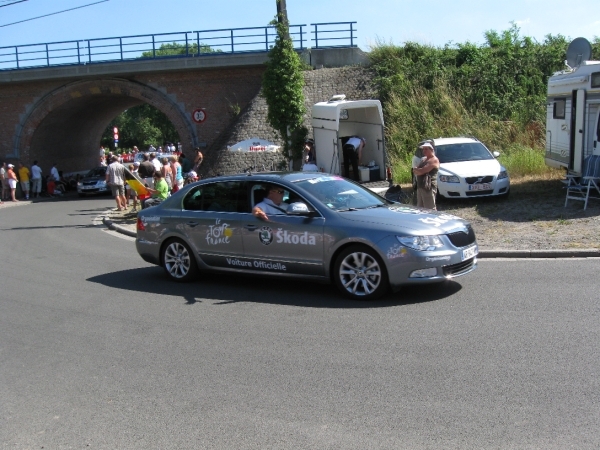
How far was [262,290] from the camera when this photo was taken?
30.7 feet

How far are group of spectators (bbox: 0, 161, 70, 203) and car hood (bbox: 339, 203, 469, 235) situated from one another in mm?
27177

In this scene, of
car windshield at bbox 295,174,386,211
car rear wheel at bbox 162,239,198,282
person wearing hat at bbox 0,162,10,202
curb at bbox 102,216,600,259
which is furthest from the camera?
person wearing hat at bbox 0,162,10,202

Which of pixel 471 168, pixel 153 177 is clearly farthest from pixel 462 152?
pixel 153 177

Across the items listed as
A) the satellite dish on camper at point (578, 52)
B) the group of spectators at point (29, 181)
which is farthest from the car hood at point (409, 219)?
the group of spectators at point (29, 181)

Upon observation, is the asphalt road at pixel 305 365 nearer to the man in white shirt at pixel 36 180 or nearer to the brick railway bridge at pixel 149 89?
the brick railway bridge at pixel 149 89

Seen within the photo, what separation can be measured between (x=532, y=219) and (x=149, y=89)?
24139mm

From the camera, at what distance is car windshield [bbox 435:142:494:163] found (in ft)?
55.4

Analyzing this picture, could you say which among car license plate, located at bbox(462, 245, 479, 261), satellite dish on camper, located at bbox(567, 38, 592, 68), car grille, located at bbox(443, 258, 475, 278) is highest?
satellite dish on camper, located at bbox(567, 38, 592, 68)

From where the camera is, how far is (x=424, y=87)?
96.0 ft

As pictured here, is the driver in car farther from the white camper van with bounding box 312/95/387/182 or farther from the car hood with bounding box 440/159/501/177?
the white camper van with bounding box 312/95/387/182

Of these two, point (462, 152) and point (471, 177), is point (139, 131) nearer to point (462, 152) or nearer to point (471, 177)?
point (462, 152)

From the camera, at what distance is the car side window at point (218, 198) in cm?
952

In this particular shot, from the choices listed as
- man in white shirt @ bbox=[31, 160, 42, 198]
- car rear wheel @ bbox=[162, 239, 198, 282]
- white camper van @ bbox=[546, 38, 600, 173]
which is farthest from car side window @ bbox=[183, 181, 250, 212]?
man in white shirt @ bbox=[31, 160, 42, 198]

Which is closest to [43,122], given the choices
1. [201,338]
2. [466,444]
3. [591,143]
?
[591,143]
